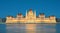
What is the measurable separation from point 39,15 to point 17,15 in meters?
7.39

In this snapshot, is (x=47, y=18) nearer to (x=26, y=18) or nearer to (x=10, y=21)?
(x=26, y=18)

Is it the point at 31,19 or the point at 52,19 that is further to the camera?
the point at 52,19

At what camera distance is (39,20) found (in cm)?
6388

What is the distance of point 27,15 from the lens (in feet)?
204

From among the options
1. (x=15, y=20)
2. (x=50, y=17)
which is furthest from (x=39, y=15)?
(x=15, y=20)

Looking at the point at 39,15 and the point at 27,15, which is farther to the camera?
the point at 39,15

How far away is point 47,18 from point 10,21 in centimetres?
1136

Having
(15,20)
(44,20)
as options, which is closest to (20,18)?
(15,20)

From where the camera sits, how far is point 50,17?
65.9m

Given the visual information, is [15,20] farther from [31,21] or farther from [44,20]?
[44,20]

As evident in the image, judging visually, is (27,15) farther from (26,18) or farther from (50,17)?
(50,17)

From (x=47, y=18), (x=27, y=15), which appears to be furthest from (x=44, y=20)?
(x=27, y=15)

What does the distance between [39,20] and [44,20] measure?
5.24ft

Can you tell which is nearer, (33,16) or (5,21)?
(33,16)
